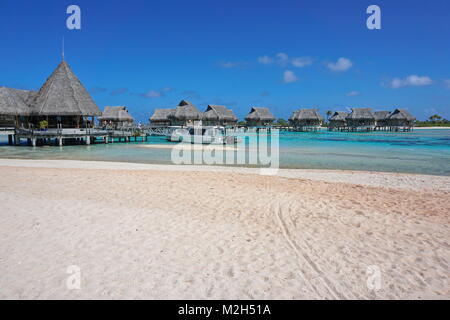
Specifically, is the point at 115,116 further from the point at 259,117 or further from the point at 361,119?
the point at 361,119

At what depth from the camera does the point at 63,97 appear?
26156 millimetres

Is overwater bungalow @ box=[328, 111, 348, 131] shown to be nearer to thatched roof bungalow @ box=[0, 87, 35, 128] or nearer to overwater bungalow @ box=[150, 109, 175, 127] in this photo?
overwater bungalow @ box=[150, 109, 175, 127]

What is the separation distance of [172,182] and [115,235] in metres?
4.64

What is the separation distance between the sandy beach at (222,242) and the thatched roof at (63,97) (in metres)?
19.4

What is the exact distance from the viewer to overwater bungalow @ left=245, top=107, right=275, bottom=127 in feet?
211

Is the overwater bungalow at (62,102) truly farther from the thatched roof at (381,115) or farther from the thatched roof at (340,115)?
the thatched roof at (381,115)

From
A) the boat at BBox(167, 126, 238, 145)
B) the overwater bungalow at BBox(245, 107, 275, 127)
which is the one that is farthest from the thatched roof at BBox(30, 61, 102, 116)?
the overwater bungalow at BBox(245, 107, 275, 127)

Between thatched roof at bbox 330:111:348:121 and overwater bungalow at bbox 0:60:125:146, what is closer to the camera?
overwater bungalow at bbox 0:60:125:146

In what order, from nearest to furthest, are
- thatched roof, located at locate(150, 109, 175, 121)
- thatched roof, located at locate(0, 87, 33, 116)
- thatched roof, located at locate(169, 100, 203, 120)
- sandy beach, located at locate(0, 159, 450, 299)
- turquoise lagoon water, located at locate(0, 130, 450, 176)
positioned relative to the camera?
sandy beach, located at locate(0, 159, 450, 299) → turquoise lagoon water, located at locate(0, 130, 450, 176) → thatched roof, located at locate(0, 87, 33, 116) → thatched roof, located at locate(169, 100, 203, 120) → thatched roof, located at locate(150, 109, 175, 121)

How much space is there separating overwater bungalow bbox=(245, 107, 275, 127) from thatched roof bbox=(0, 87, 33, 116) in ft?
147

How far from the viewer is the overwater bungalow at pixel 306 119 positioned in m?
66.8
